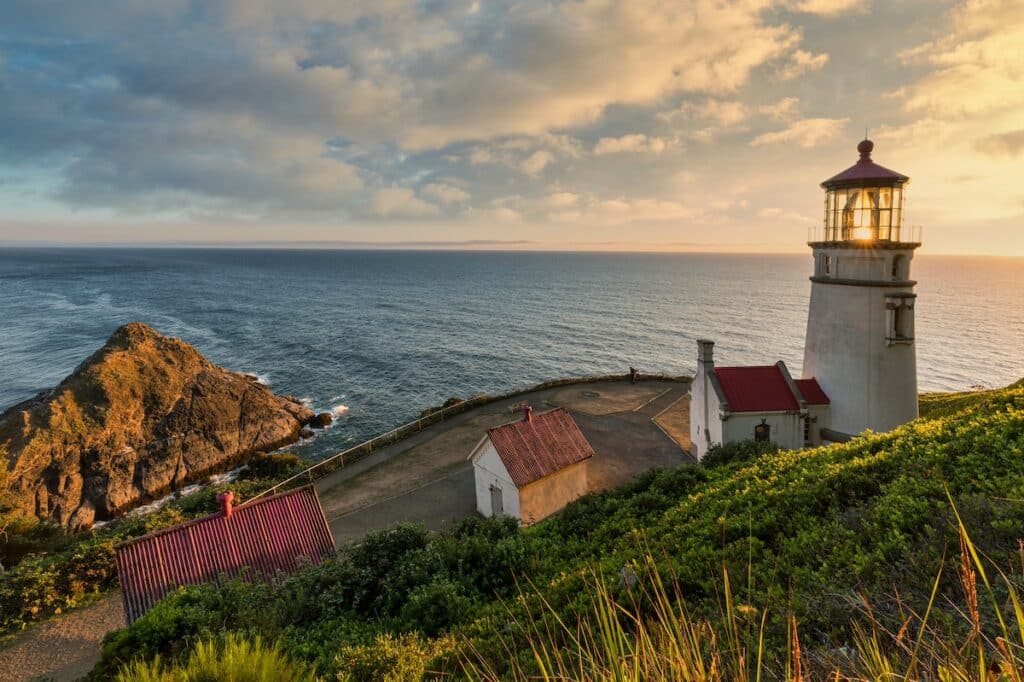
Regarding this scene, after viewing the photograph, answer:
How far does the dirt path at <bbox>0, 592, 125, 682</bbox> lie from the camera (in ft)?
38.2

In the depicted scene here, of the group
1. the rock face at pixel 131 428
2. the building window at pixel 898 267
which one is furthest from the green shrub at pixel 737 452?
the rock face at pixel 131 428

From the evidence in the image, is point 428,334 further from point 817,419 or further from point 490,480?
point 817,419

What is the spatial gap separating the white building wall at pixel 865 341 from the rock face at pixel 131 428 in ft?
108

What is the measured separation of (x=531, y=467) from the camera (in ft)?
57.6

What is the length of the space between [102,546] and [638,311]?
85.5 m

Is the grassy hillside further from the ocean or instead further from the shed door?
the ocean

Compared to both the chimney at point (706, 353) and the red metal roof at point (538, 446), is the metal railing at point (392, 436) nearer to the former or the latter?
the red metal roof at point (538, 446)

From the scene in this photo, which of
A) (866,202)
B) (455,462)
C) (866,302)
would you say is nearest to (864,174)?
(866,202)

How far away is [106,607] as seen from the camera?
45.9 feet

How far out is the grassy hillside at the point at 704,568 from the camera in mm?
5352

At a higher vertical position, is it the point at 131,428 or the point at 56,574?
the point at 131,428

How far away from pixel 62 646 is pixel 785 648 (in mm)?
17011

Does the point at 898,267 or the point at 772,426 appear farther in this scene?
the point at 772,426

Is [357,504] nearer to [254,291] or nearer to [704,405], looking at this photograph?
[704,405]
